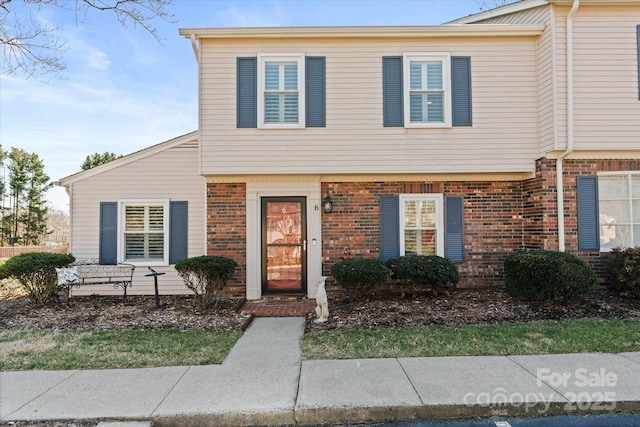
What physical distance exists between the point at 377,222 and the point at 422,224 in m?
1.03

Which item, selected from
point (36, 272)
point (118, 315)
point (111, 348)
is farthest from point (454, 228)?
point (36, 272)

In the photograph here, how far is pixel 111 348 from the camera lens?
490 centimetres

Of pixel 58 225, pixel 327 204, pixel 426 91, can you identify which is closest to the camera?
pixel 426 91

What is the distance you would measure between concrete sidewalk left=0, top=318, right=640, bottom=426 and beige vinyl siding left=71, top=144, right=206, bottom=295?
4.05 metres

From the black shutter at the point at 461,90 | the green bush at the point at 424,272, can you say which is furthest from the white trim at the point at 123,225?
the black shutter at the point at 461,90

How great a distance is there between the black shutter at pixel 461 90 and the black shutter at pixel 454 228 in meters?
1.72

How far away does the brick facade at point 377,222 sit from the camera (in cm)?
785

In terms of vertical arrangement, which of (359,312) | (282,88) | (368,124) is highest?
(282,88)

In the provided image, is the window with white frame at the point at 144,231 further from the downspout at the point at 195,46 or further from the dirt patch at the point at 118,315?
the downspout at the point at 195,46

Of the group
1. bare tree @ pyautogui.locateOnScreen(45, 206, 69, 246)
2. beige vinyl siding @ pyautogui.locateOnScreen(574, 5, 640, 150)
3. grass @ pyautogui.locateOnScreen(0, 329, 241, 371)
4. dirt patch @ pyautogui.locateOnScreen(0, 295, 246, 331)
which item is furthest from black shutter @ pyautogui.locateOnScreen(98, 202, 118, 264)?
bare tree @ pyautogui.locateOnScreen(45, 206, 69, 246)

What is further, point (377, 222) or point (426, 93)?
point (377, 222)

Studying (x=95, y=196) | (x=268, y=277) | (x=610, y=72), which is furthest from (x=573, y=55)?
(x=95, y=196)

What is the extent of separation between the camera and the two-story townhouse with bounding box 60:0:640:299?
23.3 feet

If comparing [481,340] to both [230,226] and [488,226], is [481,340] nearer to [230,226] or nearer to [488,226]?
[488,226]
